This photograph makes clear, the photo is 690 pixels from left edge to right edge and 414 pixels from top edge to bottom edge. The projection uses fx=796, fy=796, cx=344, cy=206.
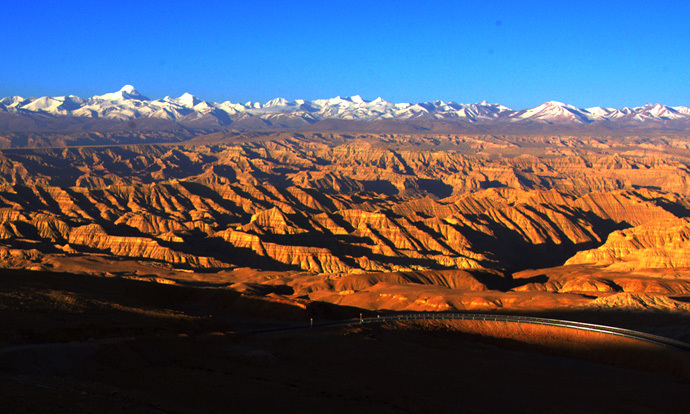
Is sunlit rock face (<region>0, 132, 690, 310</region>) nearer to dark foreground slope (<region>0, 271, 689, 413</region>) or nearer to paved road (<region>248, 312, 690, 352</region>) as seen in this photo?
paved road (<region>248, 312, 690, 352</region>)

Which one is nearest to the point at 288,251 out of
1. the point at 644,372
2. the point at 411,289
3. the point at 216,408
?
the point at 411,289

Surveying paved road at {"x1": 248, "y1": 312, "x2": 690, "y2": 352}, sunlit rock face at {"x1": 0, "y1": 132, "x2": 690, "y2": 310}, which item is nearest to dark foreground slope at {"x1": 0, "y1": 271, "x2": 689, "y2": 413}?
→ paved road at {"x1": 248, "y1": 312, "x2": 690, "y2": 352}

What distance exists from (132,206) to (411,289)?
114554mm

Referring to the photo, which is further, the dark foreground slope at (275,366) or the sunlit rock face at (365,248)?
the sunlit rock face at (365,248)

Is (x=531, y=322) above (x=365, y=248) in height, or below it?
above

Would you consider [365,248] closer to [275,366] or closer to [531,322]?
[531,322]

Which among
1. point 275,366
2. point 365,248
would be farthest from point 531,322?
point 365,248

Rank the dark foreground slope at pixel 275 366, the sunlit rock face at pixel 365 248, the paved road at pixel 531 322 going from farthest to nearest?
1. the sunlit rock face at pixel 365 248
2. the paved road at pixel 531 322
3. the dark foreground slope at pixel 275 366

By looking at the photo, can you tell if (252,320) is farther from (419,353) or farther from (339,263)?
(339,263)

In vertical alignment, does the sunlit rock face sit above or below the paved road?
below

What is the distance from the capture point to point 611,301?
73875 mm

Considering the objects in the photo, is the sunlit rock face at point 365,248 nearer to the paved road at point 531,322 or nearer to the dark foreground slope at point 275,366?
the paved road at point 531,322

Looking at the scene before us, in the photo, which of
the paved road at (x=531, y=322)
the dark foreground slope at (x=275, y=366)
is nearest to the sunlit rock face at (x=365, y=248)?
the paved road at (x=531, y=322)

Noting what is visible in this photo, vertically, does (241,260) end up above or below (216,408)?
below
